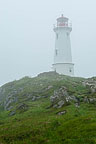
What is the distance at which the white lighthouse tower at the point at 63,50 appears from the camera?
256 ft

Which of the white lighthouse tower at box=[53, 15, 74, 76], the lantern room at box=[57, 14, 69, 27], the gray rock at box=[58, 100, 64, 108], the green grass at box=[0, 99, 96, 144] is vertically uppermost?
the lantern room at box=[57, 14, 69, 27]

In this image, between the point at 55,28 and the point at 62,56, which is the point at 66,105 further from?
the point at 55,28

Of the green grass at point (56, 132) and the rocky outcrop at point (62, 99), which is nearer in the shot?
the green grass at point (56, 132)

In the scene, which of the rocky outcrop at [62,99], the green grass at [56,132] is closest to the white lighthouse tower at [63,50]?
the rocky outcrop at [62,99]

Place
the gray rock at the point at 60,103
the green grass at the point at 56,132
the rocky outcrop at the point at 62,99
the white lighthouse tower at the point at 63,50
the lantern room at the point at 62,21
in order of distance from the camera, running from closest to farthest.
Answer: the green grass at the point at 56,132
the gray rock at the point at 60,103
the rocky outcrop at the point at 62,99
the white lighthouse tower at the point at 63,50
the lantern room at the point at 62,21

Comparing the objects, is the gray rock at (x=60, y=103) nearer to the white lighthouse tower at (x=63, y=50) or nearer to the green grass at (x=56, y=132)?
the green grass at (x=56, y=132)

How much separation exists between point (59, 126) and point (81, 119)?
2.09m

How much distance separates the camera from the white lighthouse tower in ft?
256

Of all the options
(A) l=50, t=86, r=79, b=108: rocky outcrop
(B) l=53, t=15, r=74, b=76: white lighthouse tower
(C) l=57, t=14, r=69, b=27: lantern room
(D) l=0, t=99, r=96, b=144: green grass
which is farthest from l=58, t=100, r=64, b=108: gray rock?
(C) l=57, t=14, r=69, b=27: lantern room

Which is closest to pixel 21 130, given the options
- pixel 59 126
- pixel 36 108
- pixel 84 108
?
pixel 59 126

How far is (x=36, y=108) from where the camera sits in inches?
1239

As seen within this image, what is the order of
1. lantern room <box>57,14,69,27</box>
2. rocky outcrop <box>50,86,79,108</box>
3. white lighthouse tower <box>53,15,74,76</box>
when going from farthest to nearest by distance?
lantern room <box>57,14,69,27</box> < white lighthouse tower <box>53,15,74,76</box> < rocky outcrop <box>50,86,79,108</box>

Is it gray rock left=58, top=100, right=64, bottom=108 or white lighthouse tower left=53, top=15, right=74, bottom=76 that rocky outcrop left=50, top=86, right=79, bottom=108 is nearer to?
gray rock left=58, top=100, right=64, bottom=108

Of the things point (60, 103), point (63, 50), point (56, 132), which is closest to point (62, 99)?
point (60, 103)
